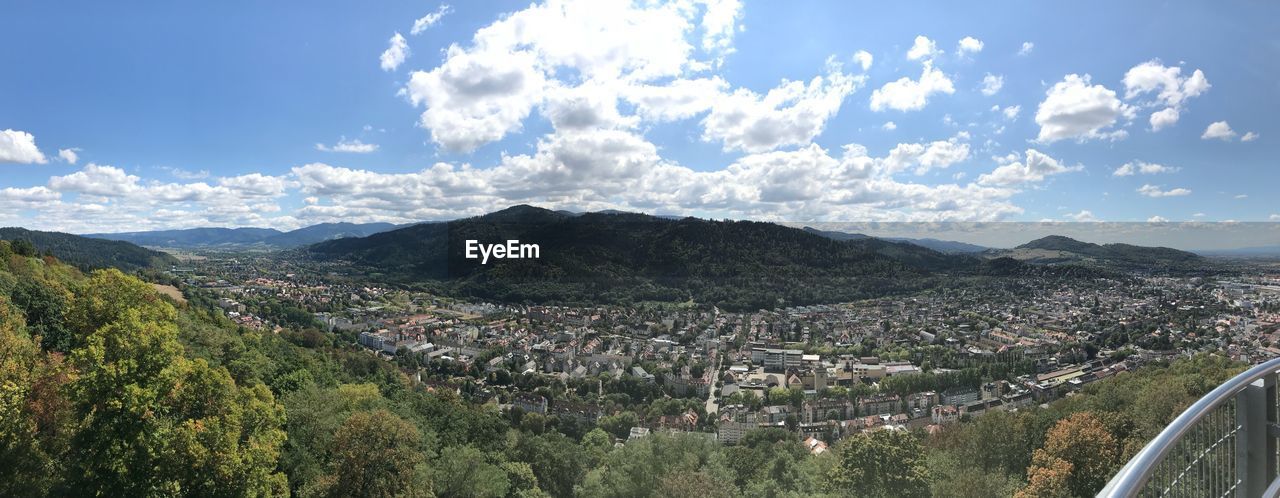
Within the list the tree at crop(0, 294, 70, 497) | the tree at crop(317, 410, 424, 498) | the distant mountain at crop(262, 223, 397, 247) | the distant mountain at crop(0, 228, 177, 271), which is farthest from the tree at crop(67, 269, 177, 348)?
the distant mountain at crop(262, 223, 397, 247)

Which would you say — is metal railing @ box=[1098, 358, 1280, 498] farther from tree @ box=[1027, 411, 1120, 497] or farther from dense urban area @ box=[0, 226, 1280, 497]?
tree @ box=[1027, 411, 1120, 497]

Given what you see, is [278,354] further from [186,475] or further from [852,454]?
[852,454]

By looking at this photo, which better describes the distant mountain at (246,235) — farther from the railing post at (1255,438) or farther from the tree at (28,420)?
the railing post at (1255,438)

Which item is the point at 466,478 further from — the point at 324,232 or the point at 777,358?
the point at 324,232

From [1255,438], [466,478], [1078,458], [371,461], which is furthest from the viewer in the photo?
[466,478]

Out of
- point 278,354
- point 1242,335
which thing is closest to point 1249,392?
point 278,354

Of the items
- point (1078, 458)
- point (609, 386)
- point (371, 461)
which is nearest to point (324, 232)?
point (609, 386)
